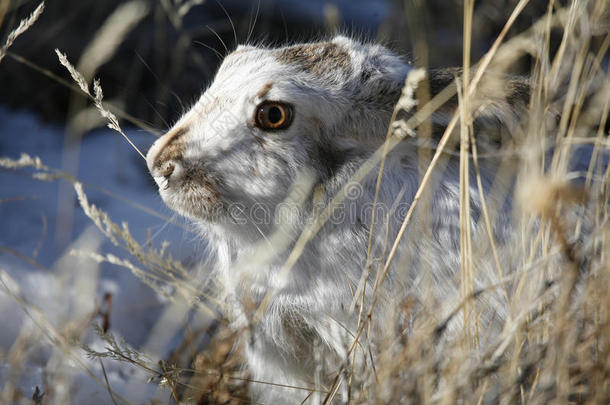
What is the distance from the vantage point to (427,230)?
1.71 metres

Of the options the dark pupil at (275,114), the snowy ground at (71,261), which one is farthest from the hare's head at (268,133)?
the snowy ground at (71,261)

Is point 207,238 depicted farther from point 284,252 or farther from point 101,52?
point 101,52

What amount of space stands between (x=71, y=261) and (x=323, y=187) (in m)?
1.49

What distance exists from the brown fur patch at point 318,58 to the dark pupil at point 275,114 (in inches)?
8.8

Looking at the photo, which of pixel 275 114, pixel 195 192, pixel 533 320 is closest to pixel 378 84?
pixel 275 114

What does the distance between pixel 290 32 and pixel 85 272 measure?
2594mm

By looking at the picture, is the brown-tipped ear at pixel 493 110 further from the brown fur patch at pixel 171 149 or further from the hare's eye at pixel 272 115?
the brown fur patch at pixel 171 149

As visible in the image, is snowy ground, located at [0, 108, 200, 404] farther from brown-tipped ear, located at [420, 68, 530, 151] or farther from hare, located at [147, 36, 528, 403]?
brown-tipped ear, located at [420, 68, 530, 151]

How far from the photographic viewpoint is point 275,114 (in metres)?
1.71

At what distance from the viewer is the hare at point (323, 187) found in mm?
1686

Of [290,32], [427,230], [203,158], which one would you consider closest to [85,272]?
[203,158]

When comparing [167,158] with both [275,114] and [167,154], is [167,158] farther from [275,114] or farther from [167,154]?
[275,114]

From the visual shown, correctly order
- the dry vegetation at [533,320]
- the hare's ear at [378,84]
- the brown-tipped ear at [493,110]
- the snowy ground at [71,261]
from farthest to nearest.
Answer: the snowy ground at [71,261] → the hare's ear at [378,84] → the brown-tipped ear at [493,110] → the dry vegetation at [533,320]

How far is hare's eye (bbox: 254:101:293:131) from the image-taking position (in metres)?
1.70
